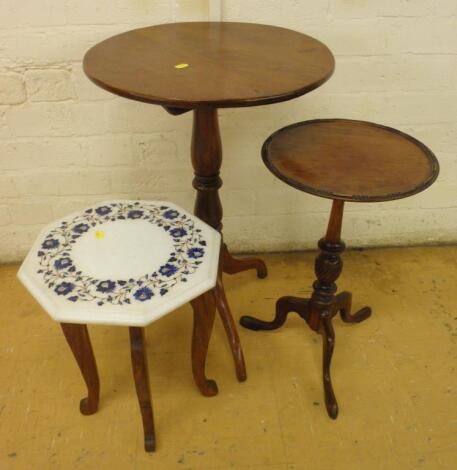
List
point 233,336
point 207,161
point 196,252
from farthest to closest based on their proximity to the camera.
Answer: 1. point 233,336
2. point 207,161
3. point 196,252

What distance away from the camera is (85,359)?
4.41 ft

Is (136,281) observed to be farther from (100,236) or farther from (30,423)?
(30,423)

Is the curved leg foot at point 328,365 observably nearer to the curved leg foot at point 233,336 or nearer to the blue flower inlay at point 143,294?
the curved leg foot at point 233,336

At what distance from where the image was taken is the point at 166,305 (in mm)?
1087

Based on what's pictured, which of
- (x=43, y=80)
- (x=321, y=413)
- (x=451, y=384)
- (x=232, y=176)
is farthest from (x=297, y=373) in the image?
(x=43, y=80)

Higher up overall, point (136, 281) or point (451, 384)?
point (136, 281)

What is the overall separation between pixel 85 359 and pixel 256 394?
530 mm

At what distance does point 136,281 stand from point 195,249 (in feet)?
0.57

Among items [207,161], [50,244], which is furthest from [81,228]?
[207,161]

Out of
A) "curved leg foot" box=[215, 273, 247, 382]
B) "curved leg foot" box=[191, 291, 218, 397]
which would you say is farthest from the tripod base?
"curved leg foot" box=[191, 291, 218, 397]

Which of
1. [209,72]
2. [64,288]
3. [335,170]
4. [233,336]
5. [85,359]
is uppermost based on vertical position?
[209,72]

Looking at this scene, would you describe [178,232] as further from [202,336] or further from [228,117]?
[228,117]

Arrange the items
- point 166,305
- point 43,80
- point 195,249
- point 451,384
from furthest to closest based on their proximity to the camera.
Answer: point 43,80 → point 451,384 → point 195,249 → point 166,305

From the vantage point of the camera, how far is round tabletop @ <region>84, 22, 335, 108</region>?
1.09m
